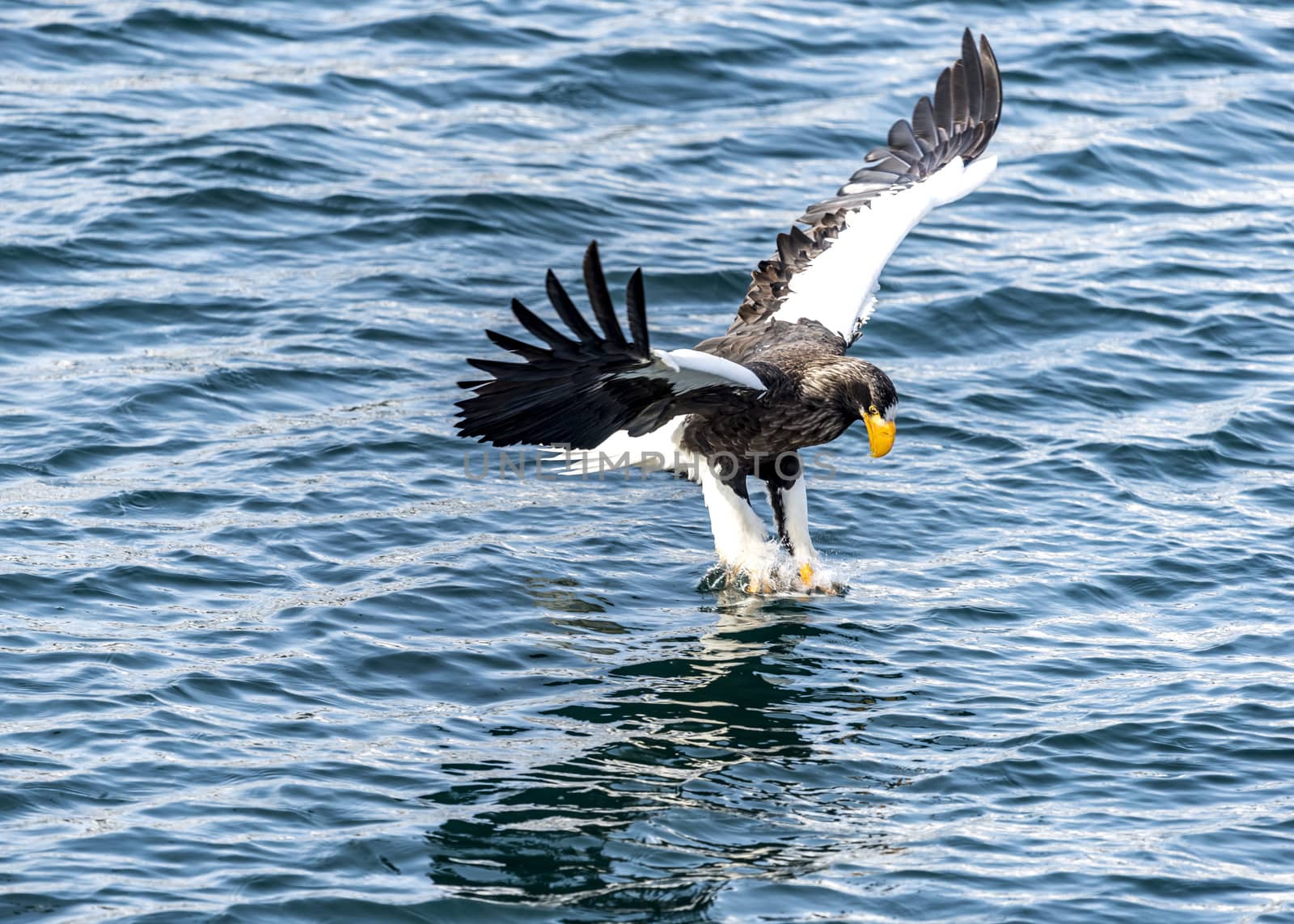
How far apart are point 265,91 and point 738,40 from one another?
150 inches

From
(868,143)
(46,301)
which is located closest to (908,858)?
(46,301)

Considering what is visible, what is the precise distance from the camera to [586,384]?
566 cm

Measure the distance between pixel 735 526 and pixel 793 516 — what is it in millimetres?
313

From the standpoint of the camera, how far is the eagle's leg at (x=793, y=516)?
23.3ft

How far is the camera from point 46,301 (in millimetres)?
8992

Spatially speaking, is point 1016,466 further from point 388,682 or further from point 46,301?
point 46,301

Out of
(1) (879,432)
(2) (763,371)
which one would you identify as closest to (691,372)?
(2) (763,371)

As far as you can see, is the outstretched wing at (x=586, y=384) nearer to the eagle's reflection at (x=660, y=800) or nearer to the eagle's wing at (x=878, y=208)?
the eagle's reflection at (x=660, y=800)

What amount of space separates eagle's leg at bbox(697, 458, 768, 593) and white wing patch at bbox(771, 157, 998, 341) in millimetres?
935

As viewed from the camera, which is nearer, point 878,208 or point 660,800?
point 660,800

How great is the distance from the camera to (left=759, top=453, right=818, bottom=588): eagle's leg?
7094 mm

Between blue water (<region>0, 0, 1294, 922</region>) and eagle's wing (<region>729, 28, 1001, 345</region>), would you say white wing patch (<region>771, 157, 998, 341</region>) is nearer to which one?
eagle's wing (<region>729, 28, 1001, 345</region>)

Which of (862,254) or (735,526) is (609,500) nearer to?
(735,526)

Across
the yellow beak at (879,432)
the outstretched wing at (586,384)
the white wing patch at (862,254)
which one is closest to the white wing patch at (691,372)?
the outstretched wing at (586,384)
